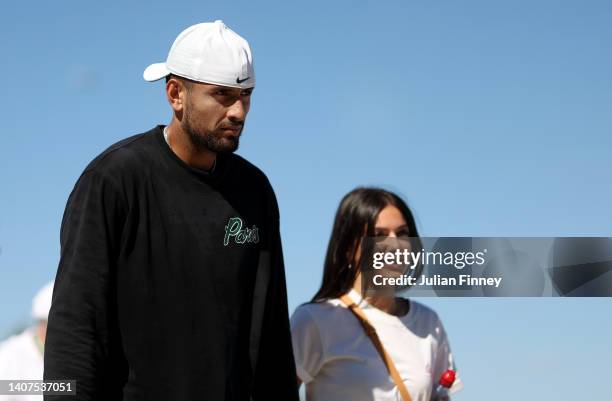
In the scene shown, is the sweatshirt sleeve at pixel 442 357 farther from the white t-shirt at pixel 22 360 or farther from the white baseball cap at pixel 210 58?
the white t-shirt at pixel 22 360

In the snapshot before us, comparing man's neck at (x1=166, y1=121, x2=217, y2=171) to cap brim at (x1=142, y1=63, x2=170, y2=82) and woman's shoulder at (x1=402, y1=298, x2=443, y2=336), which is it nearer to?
cap brim at (x1=142, y1=63, x2=170, y2=82)

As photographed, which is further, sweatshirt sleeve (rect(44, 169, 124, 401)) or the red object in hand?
the red object in hand

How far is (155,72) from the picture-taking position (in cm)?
423

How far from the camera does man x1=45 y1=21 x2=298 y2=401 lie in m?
3.82

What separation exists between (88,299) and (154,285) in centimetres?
28

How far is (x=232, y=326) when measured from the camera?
409cm

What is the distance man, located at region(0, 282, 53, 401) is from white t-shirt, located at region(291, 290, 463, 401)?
5.87ft

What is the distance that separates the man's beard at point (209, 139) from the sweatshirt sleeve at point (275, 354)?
0.63 metres

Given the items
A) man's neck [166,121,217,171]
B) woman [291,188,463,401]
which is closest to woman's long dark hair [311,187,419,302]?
woman [291,188,463,401]

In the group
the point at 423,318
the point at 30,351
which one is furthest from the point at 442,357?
the point at 30,351

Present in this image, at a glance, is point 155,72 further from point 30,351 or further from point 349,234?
point 30,351

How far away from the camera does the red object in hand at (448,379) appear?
4.66 meters

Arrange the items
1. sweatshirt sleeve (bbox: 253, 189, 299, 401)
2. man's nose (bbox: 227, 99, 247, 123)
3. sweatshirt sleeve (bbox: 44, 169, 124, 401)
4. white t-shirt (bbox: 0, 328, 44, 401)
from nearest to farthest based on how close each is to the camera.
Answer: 1. sweatshirt sleeve (bbox: 44, 169, 124, 401)
2. man's nose (bbox: 227, 99, 247, 123)
3. sweatshirt sleeve (bbox: 253, 189, 299, 401)
4. white t-shirt (bbox: 0, 328, 44, 401)

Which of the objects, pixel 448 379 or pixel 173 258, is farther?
pixel 448 379
